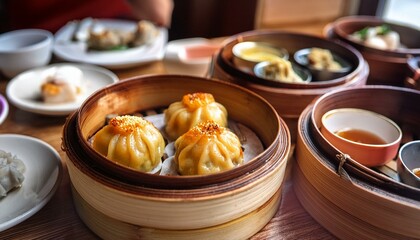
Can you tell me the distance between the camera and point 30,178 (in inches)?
59.2

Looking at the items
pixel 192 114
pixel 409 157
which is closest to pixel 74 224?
pixel 192 114

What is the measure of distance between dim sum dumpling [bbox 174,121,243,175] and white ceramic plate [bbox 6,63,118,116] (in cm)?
75

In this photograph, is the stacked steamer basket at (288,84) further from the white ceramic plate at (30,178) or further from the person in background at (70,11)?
the person in background at (70,11)

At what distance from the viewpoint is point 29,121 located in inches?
75.1

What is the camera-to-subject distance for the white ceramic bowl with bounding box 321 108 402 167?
147cm

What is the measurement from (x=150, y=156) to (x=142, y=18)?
2131mm

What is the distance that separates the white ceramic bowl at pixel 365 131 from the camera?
147cm

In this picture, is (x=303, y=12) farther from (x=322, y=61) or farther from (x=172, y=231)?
(x=172, y=231)

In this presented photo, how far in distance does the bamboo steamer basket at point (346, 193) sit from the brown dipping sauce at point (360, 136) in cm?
12

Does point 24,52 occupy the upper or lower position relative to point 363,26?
lower

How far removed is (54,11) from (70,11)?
0.12 metres

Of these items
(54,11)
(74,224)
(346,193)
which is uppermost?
(346,193)

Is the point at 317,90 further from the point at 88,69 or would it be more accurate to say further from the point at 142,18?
the point at 142,18

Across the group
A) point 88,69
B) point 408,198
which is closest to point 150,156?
point 408,198
